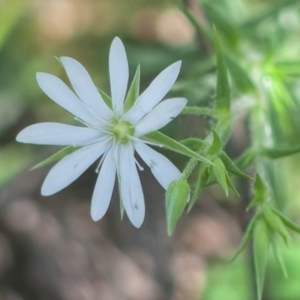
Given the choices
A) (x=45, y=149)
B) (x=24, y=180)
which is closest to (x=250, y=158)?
(x=45, y=149)

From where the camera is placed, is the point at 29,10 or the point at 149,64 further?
the point at 29,10

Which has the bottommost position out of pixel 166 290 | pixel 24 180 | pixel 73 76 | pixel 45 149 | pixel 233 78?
pixel 166 290

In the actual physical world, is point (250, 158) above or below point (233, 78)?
below

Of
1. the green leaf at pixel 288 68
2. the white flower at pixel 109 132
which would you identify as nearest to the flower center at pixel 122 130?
the white flower at pixel 109 132

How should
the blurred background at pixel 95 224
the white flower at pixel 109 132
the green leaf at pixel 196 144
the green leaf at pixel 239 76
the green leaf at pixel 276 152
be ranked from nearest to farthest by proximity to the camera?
the white flower at pixel 109 132, the green leaf at pixel 196 144, the green leaf at pixel 276 152, the green leaf at pixel 239 76, the blurred background at pixel 95 224

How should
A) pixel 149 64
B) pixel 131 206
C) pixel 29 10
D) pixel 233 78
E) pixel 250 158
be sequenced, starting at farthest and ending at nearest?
1. pixel 29 10
2. pixel 149 64
3. pixel 233 78
4. pixel 250 158
5. pixel 131 206

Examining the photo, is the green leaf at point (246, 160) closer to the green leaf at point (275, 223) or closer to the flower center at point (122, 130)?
the green leaf at point (275, 223)

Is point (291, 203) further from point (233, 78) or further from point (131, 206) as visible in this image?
point (131, 206)

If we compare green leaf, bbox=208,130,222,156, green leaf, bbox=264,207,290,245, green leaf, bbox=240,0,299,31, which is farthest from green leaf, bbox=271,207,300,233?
green leaf, bbox=240,0,299,31
